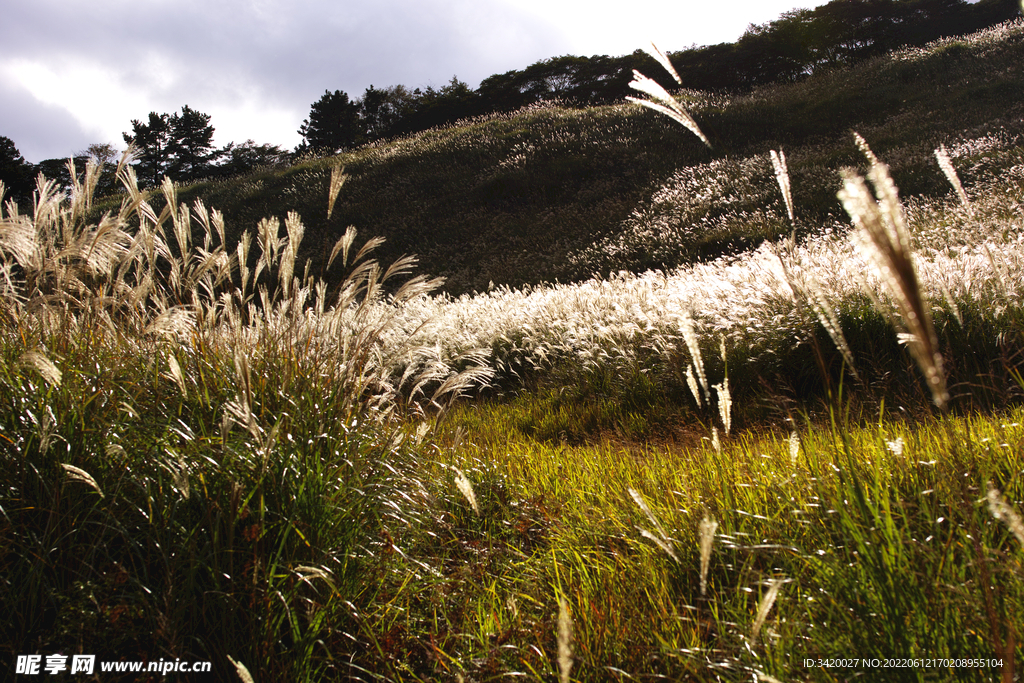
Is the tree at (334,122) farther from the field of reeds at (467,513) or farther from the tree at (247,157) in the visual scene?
the field of reeds at (467,513)

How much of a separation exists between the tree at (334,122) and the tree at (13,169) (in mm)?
23659

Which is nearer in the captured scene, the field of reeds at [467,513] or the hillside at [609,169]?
the field of reeds at [467,513]

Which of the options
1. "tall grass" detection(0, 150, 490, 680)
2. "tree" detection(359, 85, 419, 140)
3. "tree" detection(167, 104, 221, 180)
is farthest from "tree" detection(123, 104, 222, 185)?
"tall grass" detection(0, 150, 490, 680)

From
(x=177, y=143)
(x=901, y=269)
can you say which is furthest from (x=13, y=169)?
(x=901, y=269)

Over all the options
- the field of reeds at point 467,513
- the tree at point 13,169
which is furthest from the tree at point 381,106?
the field of reeds at point 467,513

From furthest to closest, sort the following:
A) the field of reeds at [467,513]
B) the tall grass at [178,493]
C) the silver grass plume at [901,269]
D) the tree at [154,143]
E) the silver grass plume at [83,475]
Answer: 1. the tree at [154,143]
2. the tall grass at [178,493]
3. the silver grass plume at [83,475]
4. the field of reeds at [467,513]
5. the silver grass plume at [901,269]

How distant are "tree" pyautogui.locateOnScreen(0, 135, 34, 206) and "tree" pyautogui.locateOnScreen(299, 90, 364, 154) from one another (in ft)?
77.6

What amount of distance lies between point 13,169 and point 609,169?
28700 millimetres

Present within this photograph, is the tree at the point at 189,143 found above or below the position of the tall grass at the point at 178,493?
above

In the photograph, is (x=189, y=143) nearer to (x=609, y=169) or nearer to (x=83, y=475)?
(x=609, y=169)

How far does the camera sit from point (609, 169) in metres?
21.5

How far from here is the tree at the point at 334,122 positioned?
50062mm

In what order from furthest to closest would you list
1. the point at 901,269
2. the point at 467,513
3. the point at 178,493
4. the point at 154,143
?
1. the point at 154,143
2. the point at 467,513
3. the point at 178,493
4. the point at 901,269

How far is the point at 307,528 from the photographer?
1844mm
